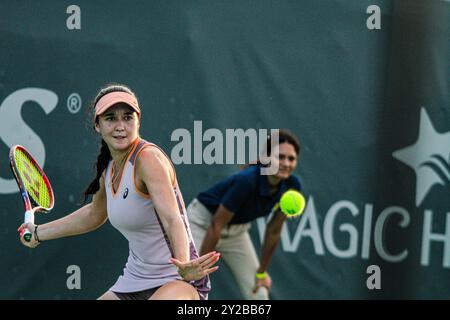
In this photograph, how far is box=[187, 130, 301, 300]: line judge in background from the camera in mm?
5680

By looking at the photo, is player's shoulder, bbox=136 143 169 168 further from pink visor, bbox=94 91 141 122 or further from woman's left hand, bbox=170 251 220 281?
woman's left hand, bbox=170 251 220 281

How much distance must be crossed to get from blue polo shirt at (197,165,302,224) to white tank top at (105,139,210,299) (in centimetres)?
186

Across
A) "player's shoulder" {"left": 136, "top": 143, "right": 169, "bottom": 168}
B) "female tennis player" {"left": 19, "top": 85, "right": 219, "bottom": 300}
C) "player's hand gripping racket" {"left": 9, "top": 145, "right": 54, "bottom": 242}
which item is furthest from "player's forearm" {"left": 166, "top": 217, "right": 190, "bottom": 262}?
"player's hand gripping racket" {"left": 9, "top": 145, "right": 54, "bottom": 242}

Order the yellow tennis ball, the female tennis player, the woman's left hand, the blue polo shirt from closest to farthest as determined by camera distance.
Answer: the woman's left hand, the female tennis player, the blue polo shirt, the yellow tennis ball

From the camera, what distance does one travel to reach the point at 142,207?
11.9ft

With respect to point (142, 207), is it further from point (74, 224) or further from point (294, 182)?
point (294, 182)

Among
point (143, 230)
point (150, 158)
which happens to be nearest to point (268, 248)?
point (143, 230)

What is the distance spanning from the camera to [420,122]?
19.5 feet

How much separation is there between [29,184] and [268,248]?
191cm

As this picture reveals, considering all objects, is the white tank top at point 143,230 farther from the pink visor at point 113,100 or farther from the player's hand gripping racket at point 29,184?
the player's hand gripping racket at point 29,184

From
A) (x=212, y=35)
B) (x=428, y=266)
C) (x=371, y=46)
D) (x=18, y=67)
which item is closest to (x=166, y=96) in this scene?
(x=212, y=35)

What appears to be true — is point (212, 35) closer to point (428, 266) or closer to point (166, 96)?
point (166, 96)

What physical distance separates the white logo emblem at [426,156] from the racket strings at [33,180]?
93.2 inches

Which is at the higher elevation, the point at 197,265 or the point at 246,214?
the point at 197,265
